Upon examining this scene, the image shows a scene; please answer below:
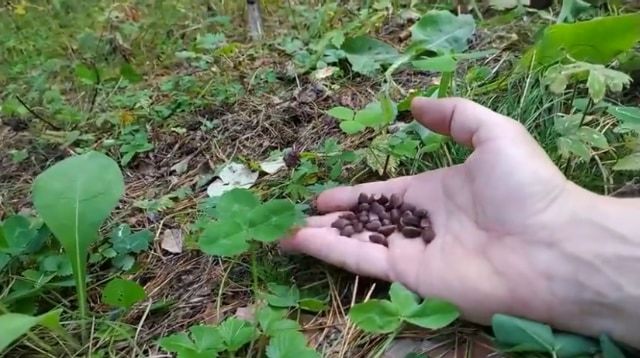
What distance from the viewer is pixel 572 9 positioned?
230 centimetres

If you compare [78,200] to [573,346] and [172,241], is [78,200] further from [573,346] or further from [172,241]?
[573,346]

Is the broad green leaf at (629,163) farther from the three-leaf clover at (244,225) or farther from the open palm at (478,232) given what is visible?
the three-leaf clover at (244,225)

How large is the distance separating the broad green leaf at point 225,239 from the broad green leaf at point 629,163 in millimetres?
765

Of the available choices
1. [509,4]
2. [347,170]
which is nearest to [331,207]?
[347,170]

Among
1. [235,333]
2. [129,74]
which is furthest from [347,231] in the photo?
[129,74]

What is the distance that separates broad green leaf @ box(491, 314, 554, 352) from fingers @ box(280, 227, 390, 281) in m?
0.26

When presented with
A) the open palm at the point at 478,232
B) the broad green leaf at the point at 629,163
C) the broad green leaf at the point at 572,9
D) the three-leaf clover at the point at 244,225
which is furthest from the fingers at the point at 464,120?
the broad green leaf at the point at 572,9

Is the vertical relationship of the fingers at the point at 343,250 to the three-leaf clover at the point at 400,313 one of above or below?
below

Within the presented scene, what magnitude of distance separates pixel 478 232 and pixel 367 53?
1168 mm

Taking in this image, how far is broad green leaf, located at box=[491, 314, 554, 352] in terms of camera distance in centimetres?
118

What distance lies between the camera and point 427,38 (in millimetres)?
2273

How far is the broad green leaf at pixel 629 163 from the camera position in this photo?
148cm

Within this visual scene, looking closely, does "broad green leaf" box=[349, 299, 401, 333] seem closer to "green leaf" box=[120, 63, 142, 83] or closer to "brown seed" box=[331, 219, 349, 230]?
"brown seed" box=[331, 219, 349, 230]

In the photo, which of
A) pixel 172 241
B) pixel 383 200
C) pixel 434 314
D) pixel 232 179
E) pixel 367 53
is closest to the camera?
pixel 434 314
